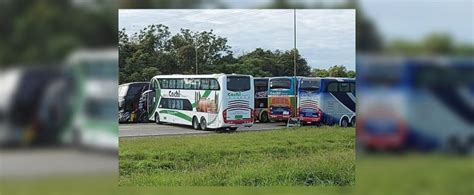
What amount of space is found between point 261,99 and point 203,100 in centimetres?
61

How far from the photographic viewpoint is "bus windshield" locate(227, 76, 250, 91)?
5922mm

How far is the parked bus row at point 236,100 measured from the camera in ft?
19.3

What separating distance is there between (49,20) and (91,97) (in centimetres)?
86

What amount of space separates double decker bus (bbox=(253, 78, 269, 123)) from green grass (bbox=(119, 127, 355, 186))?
0.18 meters

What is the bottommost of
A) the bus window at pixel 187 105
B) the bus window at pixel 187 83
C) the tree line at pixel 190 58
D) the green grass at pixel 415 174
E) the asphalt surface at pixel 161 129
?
the green grass at pixel 415 174

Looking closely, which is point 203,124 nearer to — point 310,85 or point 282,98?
point 282,98

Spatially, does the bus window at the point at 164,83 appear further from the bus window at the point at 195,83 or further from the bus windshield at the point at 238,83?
the bus windshield at the point at 238,83

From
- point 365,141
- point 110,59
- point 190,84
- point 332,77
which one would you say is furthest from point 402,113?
point 110,59

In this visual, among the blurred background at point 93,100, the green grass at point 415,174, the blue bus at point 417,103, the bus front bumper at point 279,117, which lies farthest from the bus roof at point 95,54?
the green grass at point 415,174

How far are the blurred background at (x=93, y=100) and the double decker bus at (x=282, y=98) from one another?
2.23ft

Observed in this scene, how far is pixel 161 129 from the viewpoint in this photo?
599cm

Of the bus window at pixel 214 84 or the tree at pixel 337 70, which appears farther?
the bus window at pixel 214 84

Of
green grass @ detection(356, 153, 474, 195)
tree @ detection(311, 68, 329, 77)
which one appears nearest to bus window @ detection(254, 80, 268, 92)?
tree @ detection(311, 68, 329, 77)

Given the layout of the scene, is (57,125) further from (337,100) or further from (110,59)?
(337,100)
